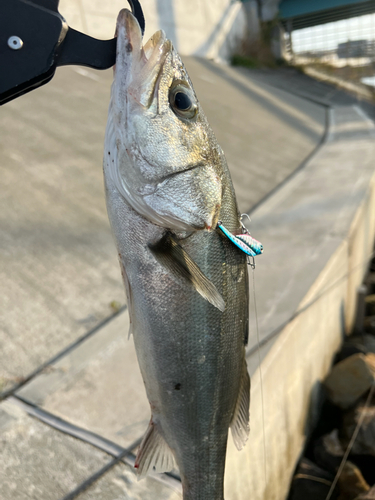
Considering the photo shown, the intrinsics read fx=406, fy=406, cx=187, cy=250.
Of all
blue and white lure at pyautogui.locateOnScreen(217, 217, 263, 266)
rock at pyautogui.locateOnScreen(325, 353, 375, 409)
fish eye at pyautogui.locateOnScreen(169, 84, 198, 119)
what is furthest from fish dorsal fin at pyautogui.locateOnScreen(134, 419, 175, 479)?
rock at pyautogui.locateOnScreen(325, 353, 375, 409)

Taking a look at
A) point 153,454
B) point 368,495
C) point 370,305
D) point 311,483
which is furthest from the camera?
point 370,305

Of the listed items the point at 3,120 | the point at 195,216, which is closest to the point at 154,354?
the point at 195,216

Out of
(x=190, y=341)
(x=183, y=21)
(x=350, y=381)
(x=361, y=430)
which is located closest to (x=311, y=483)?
(x=361, y=430)

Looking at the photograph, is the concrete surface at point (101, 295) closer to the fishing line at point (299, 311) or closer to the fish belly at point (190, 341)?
the fishing line at point (299, 311)

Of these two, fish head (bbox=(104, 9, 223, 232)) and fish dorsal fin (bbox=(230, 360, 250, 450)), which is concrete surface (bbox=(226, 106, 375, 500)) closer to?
fish dorsal fin (bbox=(230, 360, 250, 450))

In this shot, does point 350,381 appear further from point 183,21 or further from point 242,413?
point 183,21

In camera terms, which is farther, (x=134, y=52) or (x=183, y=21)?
(x=183, y=21)

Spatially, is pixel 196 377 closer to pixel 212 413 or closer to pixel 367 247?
pixel 212 413
